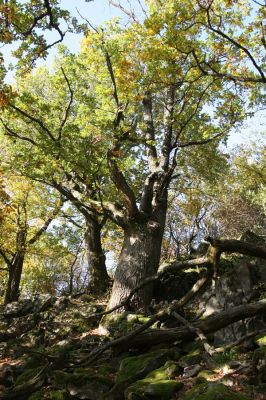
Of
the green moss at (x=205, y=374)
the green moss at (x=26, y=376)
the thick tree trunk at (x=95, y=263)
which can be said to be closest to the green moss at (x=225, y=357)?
the green moss at (x=205, y=374)

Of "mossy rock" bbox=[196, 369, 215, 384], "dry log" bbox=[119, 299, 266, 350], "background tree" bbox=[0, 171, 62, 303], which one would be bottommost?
"mossy rock" bbox=[196, 369, 215, 384]

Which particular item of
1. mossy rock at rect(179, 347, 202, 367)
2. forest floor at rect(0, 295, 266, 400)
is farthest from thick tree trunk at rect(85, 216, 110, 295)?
mossy rock at rect(179, 347, 202, 367)

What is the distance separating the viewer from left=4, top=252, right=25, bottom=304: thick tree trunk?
18.7 meters

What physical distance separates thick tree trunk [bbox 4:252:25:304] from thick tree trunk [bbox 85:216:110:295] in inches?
167

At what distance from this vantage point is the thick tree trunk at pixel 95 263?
16.0 meters

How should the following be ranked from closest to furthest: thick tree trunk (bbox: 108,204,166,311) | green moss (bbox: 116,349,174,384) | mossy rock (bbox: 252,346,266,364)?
1. mossy rock (bbox: 252,346,266,364)
2. green moss (bbox: 116,349,174,384)
3. thick tree trunk (bbox: 108,204,166,311)

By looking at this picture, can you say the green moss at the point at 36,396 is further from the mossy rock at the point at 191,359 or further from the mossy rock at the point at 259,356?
the mossy rock at the point at 259,356

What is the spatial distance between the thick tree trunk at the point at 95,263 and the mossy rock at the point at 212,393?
11138mm

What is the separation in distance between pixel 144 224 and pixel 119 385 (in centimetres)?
695

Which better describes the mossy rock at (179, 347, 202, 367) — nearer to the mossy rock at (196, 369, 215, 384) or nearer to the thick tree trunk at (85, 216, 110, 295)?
the mossy rock at (196, 369, 215, 384)

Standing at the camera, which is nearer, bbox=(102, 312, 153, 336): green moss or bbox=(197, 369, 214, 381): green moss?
bbox=(197, 369, 214, 381): green moss

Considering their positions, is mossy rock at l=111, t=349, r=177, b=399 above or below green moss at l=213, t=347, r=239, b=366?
below

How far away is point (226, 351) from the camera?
6.17 meters

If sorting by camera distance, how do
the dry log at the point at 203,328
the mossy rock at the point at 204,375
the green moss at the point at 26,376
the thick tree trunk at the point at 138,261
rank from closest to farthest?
the mossy rock at the point at 204,375
the dry log at the point at 203,328
the green moss at the point at 26,376
the thick tree trunk at the point at 138,261
